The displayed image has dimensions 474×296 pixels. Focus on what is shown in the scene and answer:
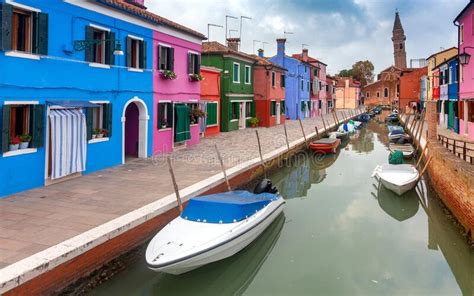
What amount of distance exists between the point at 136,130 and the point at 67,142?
455 cm

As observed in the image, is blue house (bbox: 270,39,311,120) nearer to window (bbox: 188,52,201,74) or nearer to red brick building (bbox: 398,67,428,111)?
red brick building (bbox: 398,67,428,111)

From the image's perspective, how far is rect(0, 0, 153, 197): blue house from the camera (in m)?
9.09

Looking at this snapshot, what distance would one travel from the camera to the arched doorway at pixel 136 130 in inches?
574

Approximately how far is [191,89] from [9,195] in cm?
997

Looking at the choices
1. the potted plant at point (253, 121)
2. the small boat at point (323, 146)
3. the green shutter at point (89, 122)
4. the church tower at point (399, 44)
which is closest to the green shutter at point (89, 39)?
the green shutter at point (89, 122)

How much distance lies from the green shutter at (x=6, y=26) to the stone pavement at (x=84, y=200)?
3.30 metres

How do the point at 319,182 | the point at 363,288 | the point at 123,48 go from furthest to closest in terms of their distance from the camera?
the point at 319,182, the point at 123,48, the point at 363,288

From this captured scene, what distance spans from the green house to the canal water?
12.0 metres

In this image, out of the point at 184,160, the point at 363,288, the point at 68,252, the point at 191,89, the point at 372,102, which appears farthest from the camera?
the point at 372,102

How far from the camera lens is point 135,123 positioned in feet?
49.3

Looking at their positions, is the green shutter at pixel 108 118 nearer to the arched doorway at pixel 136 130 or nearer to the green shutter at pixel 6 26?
the arched doorway at pixel 136 130

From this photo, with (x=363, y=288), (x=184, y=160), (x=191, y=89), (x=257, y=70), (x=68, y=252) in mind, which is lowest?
(x=363, y=288)

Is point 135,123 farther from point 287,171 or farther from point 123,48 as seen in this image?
point 287,171

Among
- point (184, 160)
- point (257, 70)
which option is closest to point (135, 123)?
point (184, 160)
